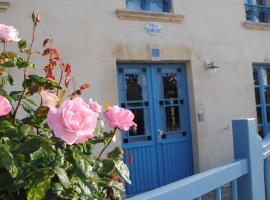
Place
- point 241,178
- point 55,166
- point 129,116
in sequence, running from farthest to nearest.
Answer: point 241,178, point 129,116, point 55,166

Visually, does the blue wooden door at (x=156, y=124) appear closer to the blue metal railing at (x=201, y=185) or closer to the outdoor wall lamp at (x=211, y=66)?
the outdoor wall lamp at (x=211, y=66)

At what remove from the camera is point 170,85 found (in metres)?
7.39

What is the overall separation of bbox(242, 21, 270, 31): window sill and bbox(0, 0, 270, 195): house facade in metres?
0.03

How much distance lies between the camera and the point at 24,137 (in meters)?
1.24

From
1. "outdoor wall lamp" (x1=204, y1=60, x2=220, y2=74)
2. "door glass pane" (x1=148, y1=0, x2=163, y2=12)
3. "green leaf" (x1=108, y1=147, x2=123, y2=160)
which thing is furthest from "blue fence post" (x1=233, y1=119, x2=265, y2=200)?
"door glass pane" (x1=148, y1=0, x2=163, y2=12)

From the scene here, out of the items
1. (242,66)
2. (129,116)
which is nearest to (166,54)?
(242,66)

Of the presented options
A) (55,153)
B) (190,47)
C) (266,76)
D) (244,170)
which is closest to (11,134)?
(55,153)

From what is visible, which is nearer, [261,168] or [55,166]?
[55,166]

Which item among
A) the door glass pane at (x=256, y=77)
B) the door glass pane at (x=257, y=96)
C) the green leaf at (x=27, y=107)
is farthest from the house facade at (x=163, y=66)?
the green leaf at (x=27, y=107)

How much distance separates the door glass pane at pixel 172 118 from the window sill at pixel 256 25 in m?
2.64

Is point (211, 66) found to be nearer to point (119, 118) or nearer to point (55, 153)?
point (119, 118)

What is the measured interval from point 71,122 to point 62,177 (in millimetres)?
179

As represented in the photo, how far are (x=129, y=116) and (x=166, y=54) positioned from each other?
19.1 ft

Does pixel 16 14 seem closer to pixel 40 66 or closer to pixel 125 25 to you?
pixel 40 66
